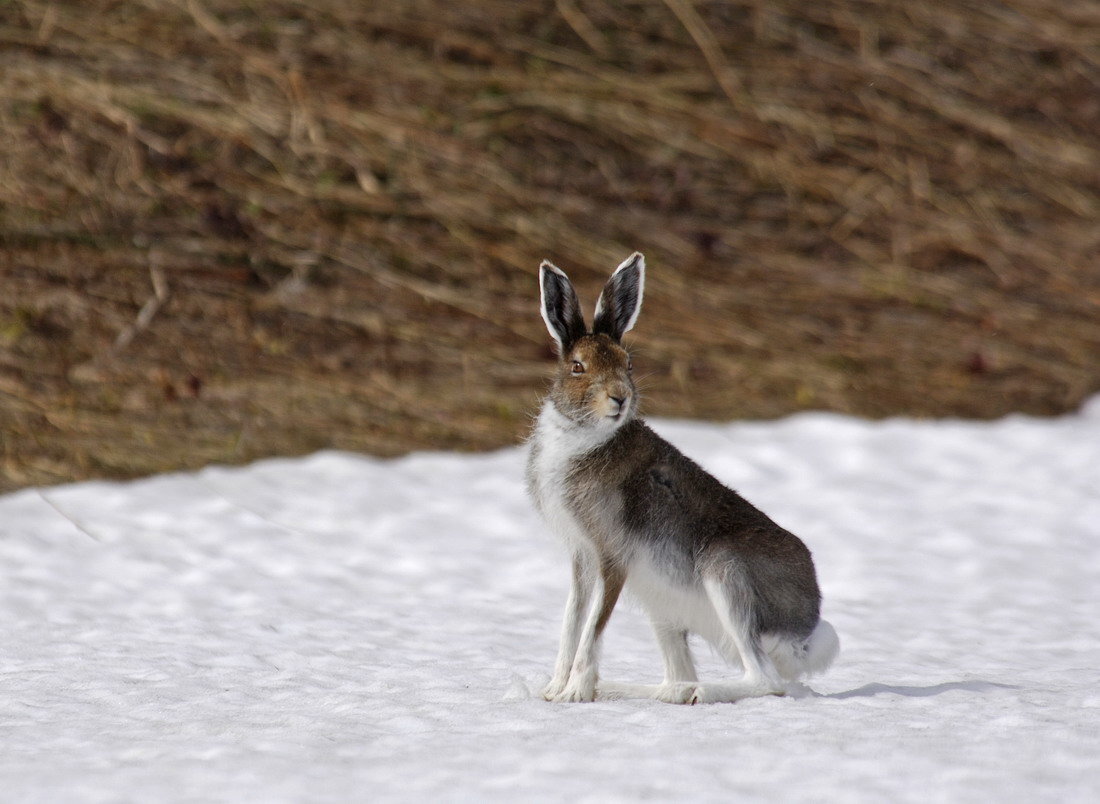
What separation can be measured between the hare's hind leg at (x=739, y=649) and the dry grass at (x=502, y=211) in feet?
12.7

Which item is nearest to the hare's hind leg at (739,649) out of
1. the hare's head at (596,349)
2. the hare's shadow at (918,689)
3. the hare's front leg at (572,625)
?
the hare's shadow at (918,689)

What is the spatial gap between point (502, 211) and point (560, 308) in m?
3.91

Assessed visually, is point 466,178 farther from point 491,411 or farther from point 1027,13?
point 1027,13

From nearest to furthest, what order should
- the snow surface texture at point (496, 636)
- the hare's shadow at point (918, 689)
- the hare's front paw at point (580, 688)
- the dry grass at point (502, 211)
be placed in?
the snow surface texture at point (496, 636)
the hare's front paw at point (580, 688)
the hare's shadow at point (918, 689)
the dry grass at point (502, 211)

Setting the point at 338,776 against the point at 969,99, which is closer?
the point at 338,776

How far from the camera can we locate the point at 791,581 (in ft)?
13.3

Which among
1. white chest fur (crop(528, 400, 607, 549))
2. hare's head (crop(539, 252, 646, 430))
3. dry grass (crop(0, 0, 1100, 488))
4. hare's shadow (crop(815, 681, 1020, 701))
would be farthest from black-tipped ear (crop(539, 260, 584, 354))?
dry grass (crop(0, 0, 1100, 488))

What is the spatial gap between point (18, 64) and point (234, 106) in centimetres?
118

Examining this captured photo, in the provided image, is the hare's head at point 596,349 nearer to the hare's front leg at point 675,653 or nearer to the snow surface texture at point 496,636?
the snow surface texture at point 496,636

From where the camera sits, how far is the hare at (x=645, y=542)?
398cm

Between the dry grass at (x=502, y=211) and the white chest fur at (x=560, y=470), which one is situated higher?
the dry grass at (x=502, y=211)

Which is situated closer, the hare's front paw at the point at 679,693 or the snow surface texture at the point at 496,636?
the snow surface texture at the point at 496,636

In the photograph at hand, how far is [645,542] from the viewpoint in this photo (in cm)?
403

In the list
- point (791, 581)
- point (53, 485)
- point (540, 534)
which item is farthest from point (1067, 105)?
point (53, 485)
